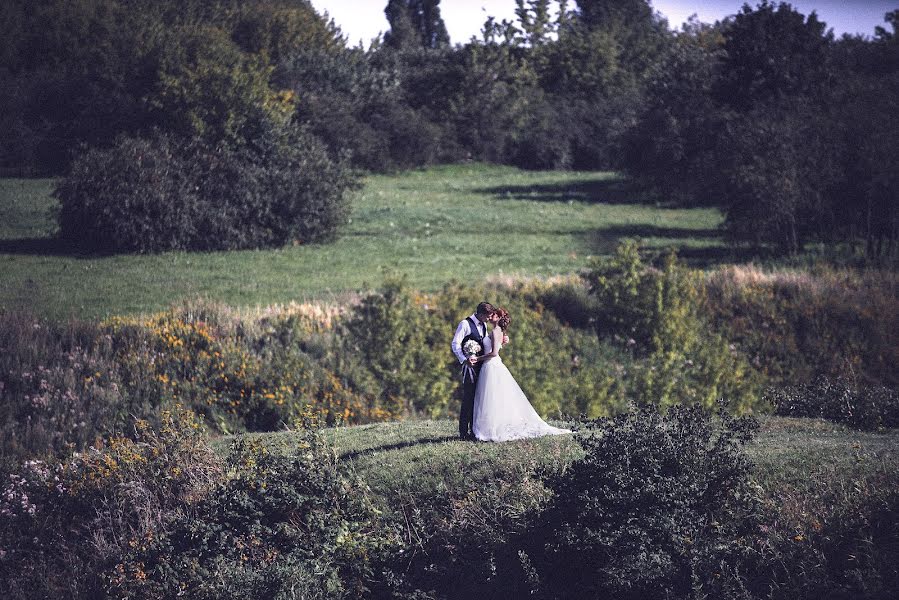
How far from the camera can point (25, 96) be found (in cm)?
3753

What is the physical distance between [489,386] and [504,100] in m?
55.2

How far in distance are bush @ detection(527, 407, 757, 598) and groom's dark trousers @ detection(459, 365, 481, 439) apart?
2.05 m

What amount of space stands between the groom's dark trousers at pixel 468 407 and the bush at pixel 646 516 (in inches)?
80.8

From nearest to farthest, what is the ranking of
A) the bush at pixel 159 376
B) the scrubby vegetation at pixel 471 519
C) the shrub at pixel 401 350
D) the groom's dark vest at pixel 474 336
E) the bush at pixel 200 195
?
the scrubby vegetation at pixel 471 519 → the groom's dark vest at pixel 474 336 → the bush at pixel 159 376 → the shrub at pixel 401 350 → the bush at pixel 200 195

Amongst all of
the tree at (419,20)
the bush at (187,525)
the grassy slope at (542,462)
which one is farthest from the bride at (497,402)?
the tree at (419,20)

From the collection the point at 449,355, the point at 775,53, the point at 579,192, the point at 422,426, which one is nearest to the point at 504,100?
the point at 579,192

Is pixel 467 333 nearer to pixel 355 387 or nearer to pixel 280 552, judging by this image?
pixel 280 552

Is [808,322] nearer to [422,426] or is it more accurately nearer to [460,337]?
[422,426]

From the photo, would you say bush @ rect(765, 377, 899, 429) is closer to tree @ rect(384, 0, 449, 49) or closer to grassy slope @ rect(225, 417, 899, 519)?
grassy slope @ rect(225, 417, 899, 519)

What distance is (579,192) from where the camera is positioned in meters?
51.2

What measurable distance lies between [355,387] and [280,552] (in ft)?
28.0

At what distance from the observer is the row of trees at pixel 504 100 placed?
108 feet

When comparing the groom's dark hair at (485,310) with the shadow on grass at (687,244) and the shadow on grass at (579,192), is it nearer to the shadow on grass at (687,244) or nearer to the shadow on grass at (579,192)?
the shadow on grass at (687,244)

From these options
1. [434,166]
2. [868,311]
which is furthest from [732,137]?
[434,166]
